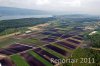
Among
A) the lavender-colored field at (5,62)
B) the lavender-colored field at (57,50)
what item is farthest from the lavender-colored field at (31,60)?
the lavender-colored field at (57,50)

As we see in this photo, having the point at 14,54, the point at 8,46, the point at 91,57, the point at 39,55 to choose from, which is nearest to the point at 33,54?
the point at 39,55

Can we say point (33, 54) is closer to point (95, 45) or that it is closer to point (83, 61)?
point (83, 61)

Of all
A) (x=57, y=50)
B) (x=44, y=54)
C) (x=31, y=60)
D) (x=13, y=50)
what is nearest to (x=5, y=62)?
(x=31, y=60)

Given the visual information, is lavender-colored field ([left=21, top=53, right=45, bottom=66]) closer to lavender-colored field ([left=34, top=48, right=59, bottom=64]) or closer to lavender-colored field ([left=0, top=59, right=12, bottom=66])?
lavender-colored field ([left=34, top=48, right=59, bottom=64])

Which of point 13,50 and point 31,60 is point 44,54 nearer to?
point 31,60

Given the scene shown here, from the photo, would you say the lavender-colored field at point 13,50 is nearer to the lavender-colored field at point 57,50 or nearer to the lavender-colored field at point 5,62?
the lavender-colored field at point 5,62

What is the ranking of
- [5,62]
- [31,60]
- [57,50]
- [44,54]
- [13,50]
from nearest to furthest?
[5,62], [31,60], [44,54], [13,50], [57,50]

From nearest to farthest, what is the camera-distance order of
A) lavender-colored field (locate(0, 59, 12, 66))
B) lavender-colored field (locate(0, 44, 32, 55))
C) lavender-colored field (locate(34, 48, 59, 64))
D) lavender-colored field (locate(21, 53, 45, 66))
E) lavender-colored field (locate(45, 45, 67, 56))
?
lavender-colored field (locate(0, 59, 12, 66))
lavender-colored field (locate(21, 53, 45, 66))
lavender-colored field (locate(34, 48, 59, 64))
lavender-colored field (locate(0, 44, 32, 55))
lavender-colored field (locate(45, 45, 67, 56))

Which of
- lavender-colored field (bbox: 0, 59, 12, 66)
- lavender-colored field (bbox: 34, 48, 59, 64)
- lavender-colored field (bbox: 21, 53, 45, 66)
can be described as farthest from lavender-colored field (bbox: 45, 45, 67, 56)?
lavender-colored field (bbox: 0, 59, 12, 66)

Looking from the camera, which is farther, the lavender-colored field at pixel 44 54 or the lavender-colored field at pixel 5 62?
the lavender-colored field at pixel 44 54

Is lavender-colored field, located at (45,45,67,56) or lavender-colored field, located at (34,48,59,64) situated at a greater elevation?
lavender-colored field, located at (34,48,59,64)

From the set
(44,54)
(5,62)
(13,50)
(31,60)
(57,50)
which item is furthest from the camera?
(57,50)
